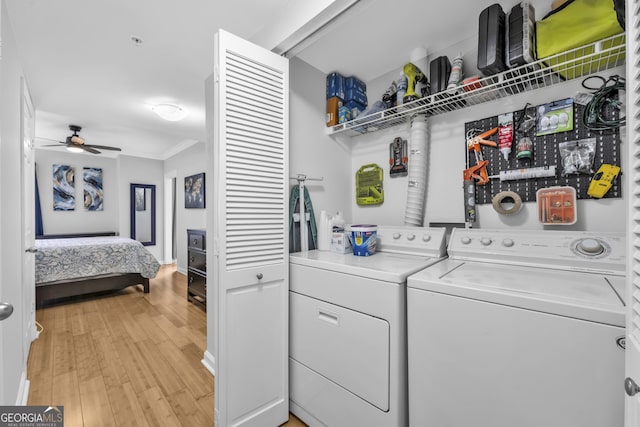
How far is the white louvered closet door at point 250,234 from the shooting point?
Result: 1.39 metres

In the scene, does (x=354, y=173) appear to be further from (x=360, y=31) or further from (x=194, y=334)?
(x=194, y=334)

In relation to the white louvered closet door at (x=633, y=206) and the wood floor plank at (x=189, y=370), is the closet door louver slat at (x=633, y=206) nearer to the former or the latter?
the white louvered closet door at (x=633, y=206)

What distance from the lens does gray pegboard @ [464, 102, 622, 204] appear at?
1.33 metres

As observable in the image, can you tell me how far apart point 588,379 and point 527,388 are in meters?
0.16

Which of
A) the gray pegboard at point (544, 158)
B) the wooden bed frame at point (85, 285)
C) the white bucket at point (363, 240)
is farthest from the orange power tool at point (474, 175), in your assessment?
the wooden bed frame at point (85, 285)

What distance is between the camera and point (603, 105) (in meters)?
1.32

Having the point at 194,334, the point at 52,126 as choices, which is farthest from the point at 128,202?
the point at 194,334

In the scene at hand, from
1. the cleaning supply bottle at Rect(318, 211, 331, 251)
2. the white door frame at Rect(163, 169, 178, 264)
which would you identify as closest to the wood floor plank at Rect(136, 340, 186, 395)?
the cleaning supply bottle at Rect(318, 211, 331, 251)

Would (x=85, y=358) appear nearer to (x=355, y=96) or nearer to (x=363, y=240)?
(x=363, y=240)

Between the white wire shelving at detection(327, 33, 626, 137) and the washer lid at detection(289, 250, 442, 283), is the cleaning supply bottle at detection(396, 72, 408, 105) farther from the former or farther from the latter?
the washer lid at detection(289, 250, 442, 283)

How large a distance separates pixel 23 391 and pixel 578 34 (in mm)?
3526

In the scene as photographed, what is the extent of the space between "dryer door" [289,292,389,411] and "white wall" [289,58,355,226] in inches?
29.3

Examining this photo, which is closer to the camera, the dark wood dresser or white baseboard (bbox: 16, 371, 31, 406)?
white baseboard (bbox: 16, 371, 31, 406)

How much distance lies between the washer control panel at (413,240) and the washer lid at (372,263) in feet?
0.15
